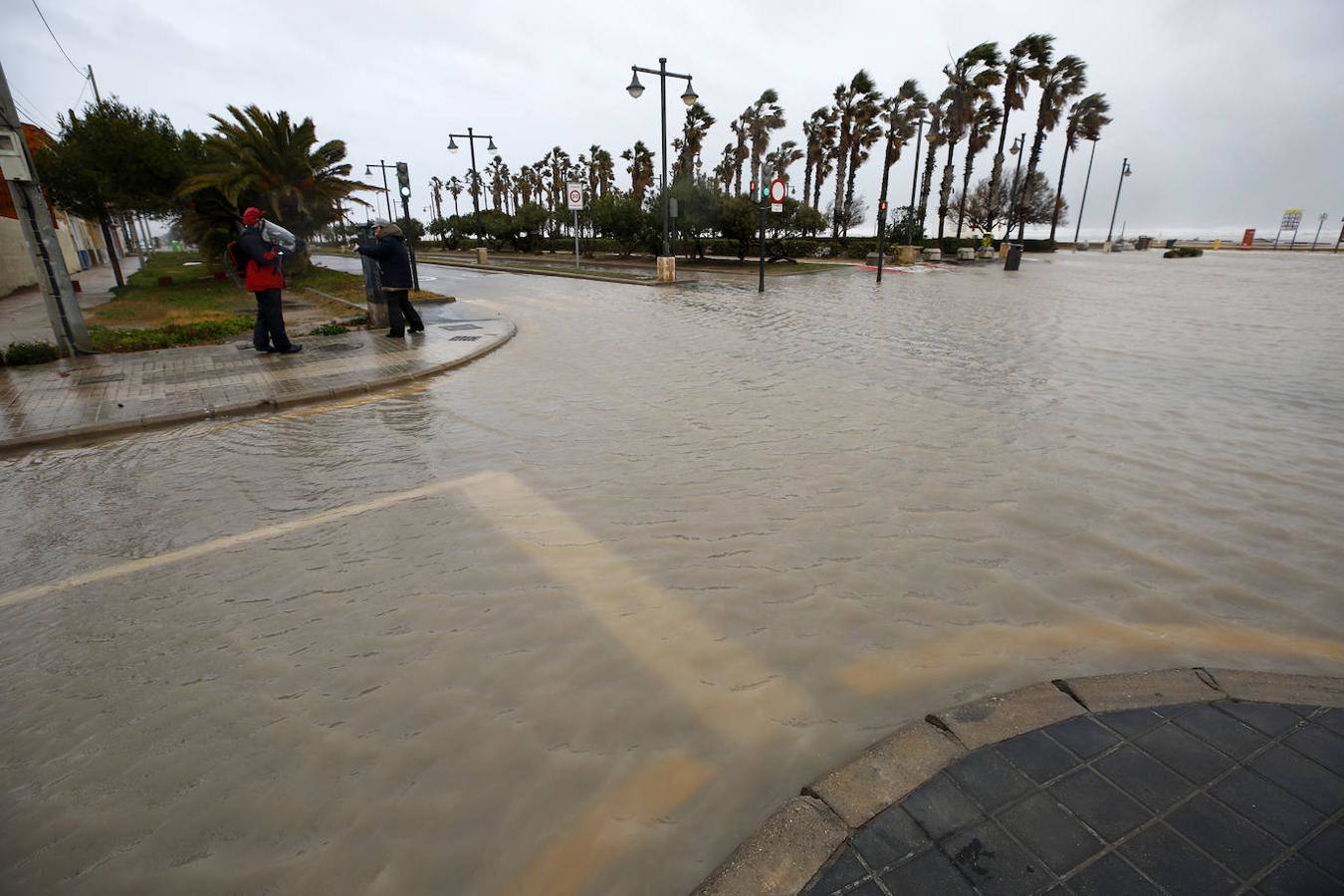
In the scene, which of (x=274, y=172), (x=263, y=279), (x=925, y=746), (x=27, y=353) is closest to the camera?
(x=925, y=746)

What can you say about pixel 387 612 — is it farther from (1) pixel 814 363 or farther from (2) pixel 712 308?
(2) pixel 712 308

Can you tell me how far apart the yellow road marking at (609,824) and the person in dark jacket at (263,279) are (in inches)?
388

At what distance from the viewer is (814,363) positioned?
31.2 ft

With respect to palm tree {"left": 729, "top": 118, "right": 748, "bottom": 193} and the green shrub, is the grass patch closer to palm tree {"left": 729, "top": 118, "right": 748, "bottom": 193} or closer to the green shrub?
the green shrub

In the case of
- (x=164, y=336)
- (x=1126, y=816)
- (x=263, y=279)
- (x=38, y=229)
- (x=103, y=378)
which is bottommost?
(x=1126, y=816)

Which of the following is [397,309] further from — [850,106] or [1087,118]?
[1087,118]

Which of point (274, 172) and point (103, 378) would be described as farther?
point (274, 172)

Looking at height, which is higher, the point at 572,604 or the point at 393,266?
the point at 393,266

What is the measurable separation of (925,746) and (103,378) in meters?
11.0

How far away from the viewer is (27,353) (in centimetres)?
943

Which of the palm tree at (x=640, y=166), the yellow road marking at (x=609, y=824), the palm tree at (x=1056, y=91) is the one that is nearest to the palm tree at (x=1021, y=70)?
the palm tree at (x=1056, y=91)

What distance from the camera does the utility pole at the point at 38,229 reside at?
8.90 m

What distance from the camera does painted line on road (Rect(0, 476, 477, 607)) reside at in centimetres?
376

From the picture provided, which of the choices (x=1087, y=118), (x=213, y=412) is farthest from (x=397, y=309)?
(x=1087, y=118)
